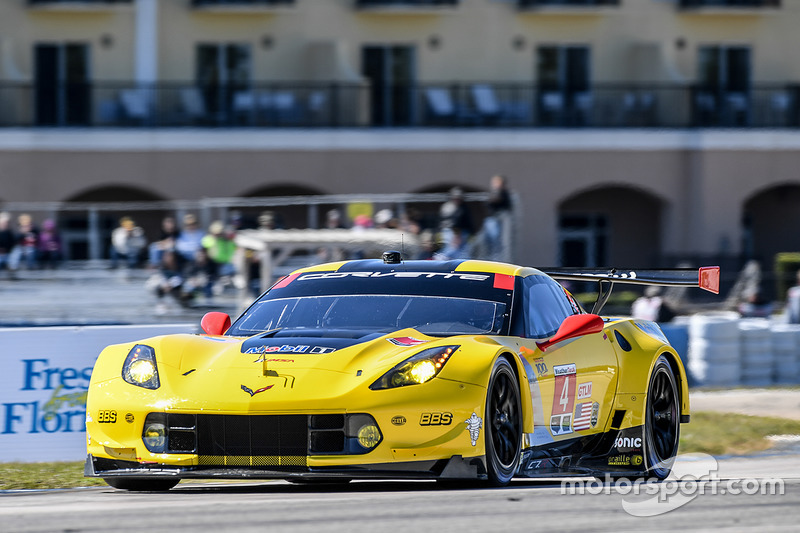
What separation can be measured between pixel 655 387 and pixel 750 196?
25955 millimetres

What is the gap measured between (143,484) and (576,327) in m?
2.41

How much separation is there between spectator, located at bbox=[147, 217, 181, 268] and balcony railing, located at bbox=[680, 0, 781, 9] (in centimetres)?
1698

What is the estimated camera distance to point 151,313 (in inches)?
755

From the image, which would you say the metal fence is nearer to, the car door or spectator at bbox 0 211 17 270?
spectator at bbox 0 211 17 270

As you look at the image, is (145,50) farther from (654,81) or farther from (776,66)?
(776,66)

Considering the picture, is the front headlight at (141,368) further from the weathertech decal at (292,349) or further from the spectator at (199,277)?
the spectator at (199,277)

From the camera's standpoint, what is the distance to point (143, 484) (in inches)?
287

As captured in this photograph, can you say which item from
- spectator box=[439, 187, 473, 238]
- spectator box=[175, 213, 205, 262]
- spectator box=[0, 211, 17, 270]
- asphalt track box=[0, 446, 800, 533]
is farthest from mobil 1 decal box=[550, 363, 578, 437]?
spectator box=[0, 211, 17, 270]

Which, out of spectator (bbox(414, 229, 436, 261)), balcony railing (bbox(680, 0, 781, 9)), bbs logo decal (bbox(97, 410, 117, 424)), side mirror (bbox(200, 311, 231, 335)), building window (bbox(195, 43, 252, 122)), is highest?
balcony railing (bbox(680, 0, 781, 9))

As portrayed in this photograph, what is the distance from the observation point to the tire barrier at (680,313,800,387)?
17.6 meters

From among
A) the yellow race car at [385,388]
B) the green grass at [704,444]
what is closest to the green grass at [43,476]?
the green grass at [704,444]

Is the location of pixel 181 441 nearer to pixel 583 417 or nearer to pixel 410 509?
pixel 410 509

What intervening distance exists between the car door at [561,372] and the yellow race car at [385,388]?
1 centimetres

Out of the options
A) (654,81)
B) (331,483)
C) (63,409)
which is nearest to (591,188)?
(654,81)
